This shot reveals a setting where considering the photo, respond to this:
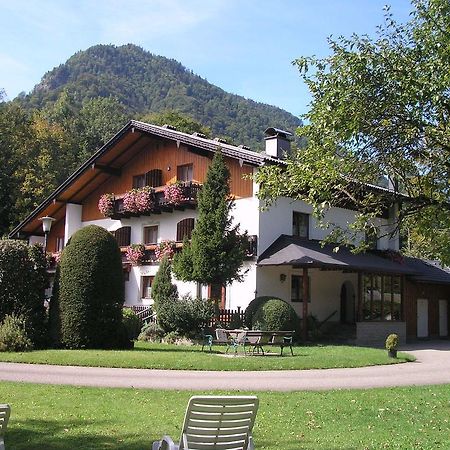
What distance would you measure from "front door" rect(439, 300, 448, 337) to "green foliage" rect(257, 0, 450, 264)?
2447 centimetres

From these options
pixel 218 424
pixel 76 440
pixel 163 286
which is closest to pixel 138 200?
pixel 163 286

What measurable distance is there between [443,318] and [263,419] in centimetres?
2993

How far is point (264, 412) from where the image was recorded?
396 inches

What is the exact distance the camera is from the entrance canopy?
26125mm

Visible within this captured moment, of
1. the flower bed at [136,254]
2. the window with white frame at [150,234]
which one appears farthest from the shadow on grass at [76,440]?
the window with white frame at [150,234]

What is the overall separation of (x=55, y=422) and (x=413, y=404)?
248 inches

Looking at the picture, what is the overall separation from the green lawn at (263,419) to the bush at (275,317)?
11918 mm

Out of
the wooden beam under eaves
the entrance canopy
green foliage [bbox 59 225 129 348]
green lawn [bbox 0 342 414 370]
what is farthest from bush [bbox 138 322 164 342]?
the wooden beam under eaves

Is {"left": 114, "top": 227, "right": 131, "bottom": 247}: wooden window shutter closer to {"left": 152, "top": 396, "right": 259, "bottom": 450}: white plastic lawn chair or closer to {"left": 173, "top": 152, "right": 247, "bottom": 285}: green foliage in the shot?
{"left": 173, "top": 152, "right": 247, "bottom": 285}: green foliage

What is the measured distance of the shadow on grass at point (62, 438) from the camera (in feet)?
24.8

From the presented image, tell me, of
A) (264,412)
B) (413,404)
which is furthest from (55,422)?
(413,404)

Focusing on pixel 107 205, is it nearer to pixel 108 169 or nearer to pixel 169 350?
pixel 108 169

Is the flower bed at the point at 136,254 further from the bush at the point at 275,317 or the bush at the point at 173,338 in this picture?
the bush at the point at 275,317

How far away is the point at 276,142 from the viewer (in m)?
32.2
